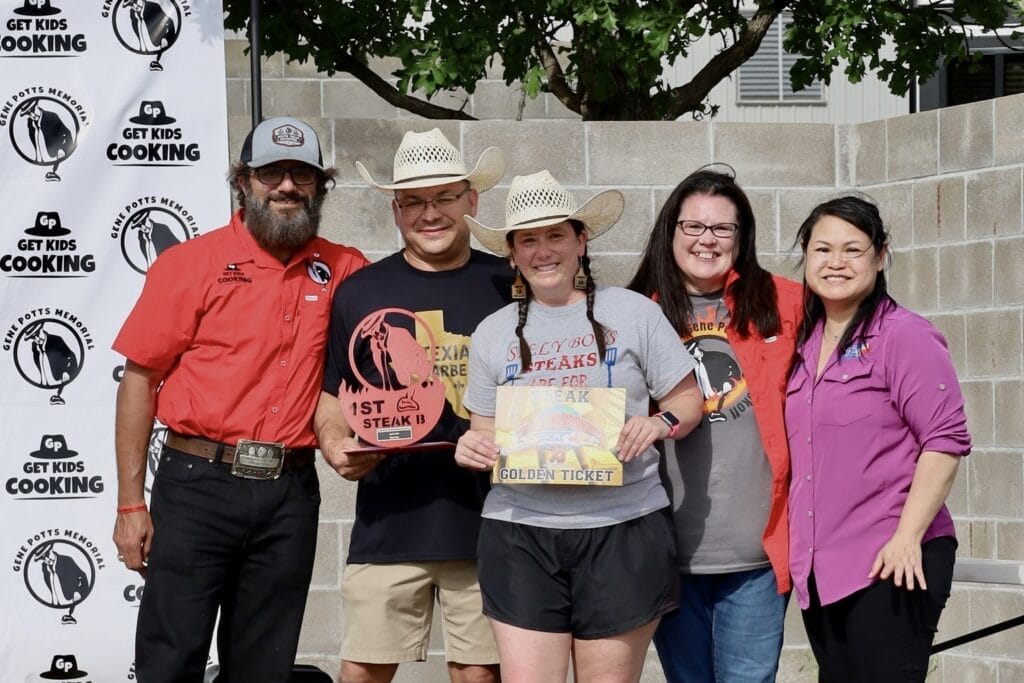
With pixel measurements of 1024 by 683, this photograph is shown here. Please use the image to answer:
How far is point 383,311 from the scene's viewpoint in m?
4.30

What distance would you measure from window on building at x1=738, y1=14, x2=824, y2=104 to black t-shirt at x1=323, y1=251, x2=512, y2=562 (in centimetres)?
851

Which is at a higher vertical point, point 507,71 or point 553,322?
point 507,71

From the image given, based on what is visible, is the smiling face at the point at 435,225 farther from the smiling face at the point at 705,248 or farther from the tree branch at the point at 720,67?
the tree branch at the point at 720,67

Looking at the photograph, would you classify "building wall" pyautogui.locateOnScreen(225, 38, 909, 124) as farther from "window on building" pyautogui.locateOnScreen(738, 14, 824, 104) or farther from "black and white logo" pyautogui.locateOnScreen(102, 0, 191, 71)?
"black and white logo" pyautogui.locateOnScreen(102, 0, 191, 71)

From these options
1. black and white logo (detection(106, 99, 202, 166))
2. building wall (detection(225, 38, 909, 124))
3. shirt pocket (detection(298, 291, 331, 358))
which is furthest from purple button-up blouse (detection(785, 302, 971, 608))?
building wall (detection(225, 38, 909, 124))

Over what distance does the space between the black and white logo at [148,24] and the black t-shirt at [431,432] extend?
162 centimetres

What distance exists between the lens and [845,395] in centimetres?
376

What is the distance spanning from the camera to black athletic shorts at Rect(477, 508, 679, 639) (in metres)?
3.83

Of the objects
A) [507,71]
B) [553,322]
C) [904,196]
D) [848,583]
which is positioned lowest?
[848,583]

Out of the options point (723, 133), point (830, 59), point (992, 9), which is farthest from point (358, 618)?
point (992, 9)

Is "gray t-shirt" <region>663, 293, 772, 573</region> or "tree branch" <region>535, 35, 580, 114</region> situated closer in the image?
"gray t-shirt" <region>663, 293, 772, 573</region>

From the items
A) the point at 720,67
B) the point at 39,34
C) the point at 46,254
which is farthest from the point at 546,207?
the point at 720,67

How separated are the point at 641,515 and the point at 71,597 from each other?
107 inches

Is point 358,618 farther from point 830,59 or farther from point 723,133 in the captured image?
point 830,59
